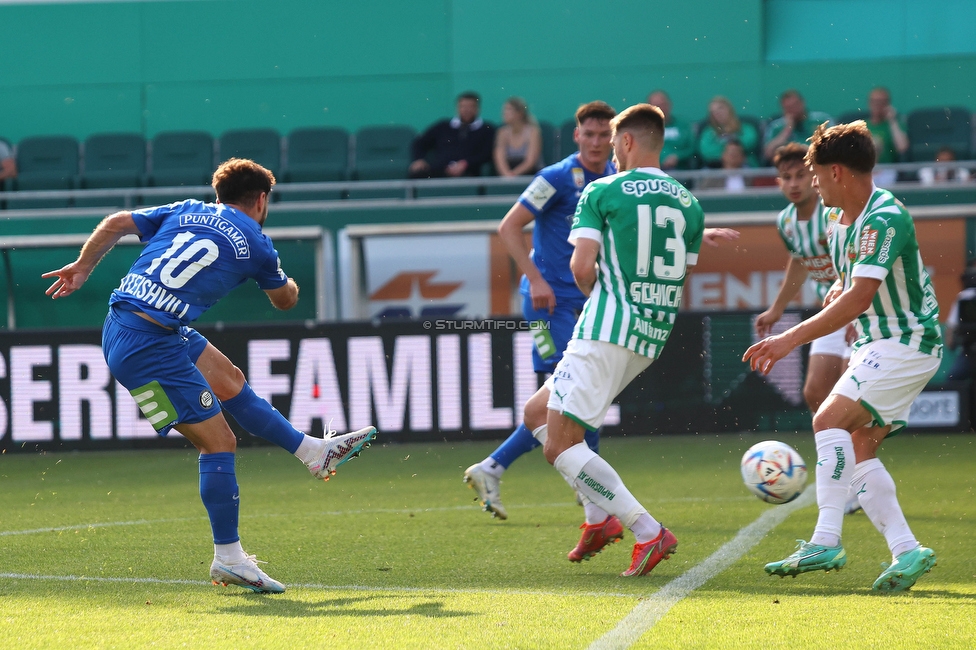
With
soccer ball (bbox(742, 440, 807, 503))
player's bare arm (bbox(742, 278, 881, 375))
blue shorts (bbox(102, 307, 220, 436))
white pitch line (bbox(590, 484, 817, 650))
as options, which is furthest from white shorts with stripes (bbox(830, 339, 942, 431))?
blue shorts (bbox(102, 307, 220, 436))

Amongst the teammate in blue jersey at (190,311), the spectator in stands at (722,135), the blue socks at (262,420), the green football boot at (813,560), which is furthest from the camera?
the spectator in stands at (722,135)

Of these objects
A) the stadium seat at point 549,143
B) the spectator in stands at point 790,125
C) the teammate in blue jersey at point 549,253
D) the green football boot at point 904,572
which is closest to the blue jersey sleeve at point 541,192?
the teammate in blue jersey at point 549,253

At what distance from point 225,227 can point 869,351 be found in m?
2.58

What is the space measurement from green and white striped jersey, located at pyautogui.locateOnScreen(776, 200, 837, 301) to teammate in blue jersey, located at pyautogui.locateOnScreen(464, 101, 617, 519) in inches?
56.7

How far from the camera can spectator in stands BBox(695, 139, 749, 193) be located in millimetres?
12500

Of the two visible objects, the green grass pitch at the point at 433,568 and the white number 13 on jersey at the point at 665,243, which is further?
the white number 13 on jersey at the point at 665,243

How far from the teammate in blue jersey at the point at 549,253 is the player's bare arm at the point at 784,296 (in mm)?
1078

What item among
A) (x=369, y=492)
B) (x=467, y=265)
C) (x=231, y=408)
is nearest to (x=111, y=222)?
(x=231, y=408)

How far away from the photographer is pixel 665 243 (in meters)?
4.74

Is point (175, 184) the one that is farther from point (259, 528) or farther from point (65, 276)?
point (65, 276)

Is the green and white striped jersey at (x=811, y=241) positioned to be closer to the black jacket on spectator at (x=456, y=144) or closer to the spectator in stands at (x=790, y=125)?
the spectator in stands at (x=790, y=125)

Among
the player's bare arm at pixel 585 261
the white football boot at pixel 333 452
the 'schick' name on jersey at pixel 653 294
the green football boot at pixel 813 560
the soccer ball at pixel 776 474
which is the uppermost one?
the player's bare arm at pixel 585 261

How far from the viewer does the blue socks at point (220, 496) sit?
462cm

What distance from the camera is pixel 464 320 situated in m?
10.9
